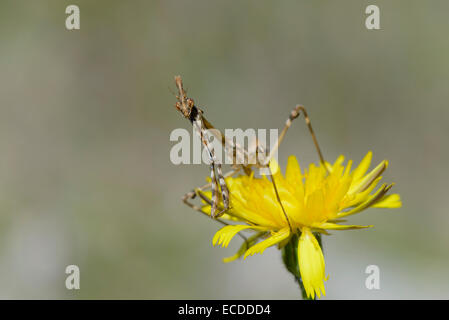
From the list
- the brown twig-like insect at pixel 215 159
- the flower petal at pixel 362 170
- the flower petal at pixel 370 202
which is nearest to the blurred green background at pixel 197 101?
the brown twig-like insect at pixel 215 159

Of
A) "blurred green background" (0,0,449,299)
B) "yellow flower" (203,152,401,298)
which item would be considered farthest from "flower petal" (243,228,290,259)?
"blurred green background" (0,0,449,299)

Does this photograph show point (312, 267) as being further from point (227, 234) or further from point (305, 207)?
point (227, 234)

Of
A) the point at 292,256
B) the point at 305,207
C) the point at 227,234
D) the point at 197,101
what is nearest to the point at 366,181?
the point at 305,207

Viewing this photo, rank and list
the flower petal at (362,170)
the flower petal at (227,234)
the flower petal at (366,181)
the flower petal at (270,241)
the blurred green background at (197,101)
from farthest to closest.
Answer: the blurred green background at (197,101)
the flower petal at (362,170)
the flower petal at (366,181)
the flower petal at (227,234)
the flower petal at (270,241)

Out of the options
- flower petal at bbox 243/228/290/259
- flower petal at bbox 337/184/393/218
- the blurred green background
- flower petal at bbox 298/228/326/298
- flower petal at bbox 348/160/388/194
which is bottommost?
flower petal at bbox 298/228/326/298

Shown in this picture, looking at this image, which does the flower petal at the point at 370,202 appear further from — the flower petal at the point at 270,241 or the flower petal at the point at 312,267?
the flower petal at the point at 270,241

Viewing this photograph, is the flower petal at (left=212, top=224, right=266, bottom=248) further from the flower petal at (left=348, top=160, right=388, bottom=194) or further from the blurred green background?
the blurred green background
